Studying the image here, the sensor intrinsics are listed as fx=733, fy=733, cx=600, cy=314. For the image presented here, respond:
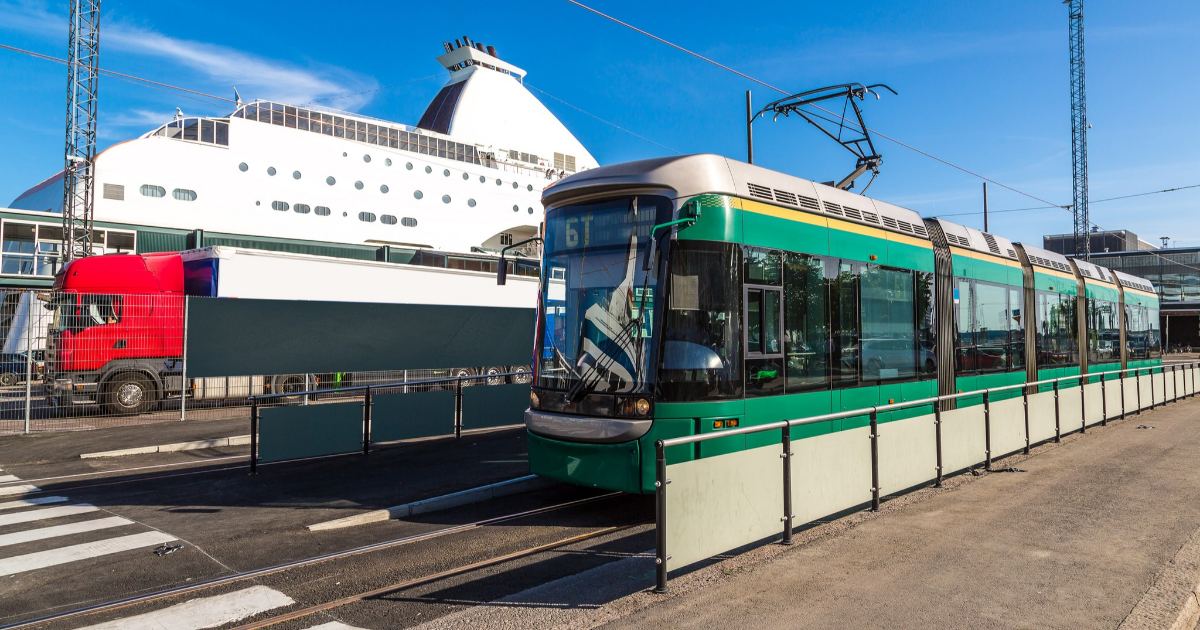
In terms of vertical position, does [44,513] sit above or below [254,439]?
below

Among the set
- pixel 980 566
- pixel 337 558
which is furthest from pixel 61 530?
pixel 980 566

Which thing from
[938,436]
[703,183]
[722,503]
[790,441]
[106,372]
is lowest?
[722,503]

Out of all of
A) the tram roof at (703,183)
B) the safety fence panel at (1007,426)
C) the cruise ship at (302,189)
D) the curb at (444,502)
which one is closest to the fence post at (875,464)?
the tram roof at (703,183)

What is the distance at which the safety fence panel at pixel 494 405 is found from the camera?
43.9 ft

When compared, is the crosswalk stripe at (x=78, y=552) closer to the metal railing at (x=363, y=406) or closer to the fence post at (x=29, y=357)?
the metal railing at (x=363, y=406)

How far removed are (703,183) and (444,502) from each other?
439 centimetres

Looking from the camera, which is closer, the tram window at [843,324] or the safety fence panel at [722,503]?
the safety fence panel at [722,503]

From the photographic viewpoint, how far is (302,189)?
3234cm

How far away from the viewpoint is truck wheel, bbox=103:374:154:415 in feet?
54.4

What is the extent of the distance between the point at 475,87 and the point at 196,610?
146 feet

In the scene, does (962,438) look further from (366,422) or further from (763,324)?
(366,422)

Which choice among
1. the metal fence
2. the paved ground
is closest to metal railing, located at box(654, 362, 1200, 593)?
the paved ground

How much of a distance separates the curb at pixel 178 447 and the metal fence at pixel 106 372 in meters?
1.90

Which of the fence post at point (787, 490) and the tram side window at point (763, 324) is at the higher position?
the tram side window at point (763, 324)
